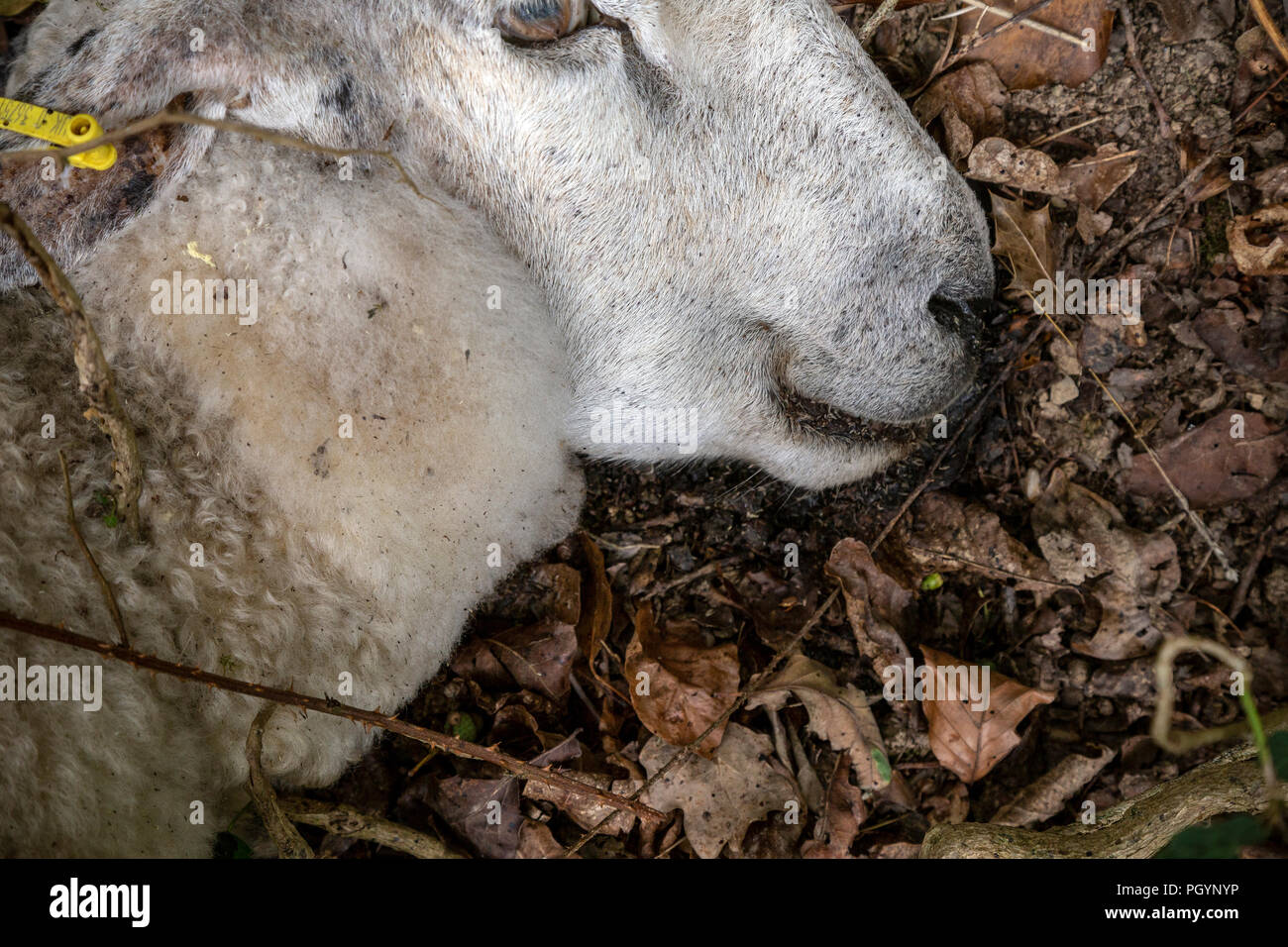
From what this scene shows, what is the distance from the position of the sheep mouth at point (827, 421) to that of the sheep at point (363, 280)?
20 centimetres

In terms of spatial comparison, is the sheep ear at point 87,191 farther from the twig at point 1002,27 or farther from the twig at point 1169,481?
the twig at point 1169,481

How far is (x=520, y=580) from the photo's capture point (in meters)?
3.02

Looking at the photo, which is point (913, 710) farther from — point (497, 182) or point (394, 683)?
point (497, 182)

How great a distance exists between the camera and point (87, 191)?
2.21 meters

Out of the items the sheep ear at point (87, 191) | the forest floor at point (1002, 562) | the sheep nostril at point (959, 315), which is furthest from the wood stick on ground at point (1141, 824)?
the sheep ear at point (87, 191)

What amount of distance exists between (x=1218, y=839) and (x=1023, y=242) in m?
1.91

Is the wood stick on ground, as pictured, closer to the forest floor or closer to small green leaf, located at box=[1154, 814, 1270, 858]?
small green leaf, located at box=[1154, 814, 1270, 858]

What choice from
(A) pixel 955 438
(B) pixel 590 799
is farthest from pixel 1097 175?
(B) pixel 590 799

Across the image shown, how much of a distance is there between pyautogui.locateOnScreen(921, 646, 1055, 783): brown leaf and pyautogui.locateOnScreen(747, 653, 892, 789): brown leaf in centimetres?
21

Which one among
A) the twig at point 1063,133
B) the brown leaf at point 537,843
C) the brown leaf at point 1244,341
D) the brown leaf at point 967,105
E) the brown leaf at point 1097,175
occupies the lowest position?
the brown leaf at point 537,843

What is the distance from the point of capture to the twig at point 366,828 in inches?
101

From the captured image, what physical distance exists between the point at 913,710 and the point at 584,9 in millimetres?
2349

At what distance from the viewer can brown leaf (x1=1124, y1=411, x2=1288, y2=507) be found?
280 centimetres
